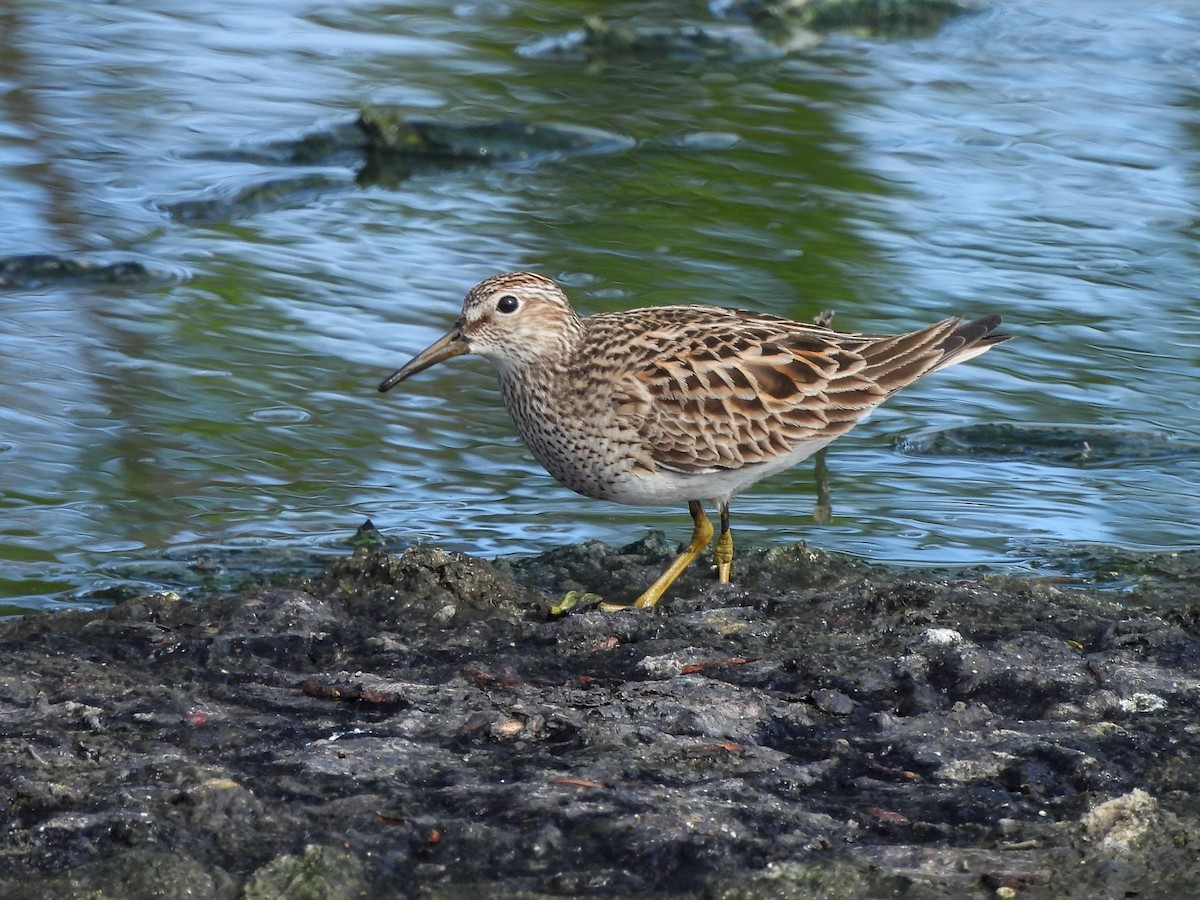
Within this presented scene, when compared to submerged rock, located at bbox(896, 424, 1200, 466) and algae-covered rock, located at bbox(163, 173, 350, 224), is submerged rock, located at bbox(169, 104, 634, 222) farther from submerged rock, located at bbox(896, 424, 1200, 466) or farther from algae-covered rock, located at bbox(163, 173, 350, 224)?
submerged rock, located at bbox(896, 424, 1200, 466)

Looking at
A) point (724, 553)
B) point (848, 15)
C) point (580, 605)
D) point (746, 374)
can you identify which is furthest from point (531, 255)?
point (848, 15)

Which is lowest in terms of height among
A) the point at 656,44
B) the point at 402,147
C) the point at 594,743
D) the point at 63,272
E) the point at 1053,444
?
the point at 1053,444

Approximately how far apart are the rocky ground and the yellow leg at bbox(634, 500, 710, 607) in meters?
0.27

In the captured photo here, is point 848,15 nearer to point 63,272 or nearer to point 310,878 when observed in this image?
point 63,272

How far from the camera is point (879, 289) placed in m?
9.90

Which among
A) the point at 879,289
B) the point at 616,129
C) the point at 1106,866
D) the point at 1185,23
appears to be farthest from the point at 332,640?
the point at 1185,23

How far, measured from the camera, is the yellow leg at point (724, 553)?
6828mm

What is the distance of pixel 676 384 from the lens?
716cm

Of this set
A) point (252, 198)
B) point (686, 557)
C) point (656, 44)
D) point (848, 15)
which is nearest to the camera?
point (686, 557)

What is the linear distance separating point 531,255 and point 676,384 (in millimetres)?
3181

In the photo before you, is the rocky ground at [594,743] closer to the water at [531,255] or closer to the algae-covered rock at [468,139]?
the water at [531,255]

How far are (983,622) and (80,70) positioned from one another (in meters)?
9.19

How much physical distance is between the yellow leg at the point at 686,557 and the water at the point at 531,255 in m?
0.59

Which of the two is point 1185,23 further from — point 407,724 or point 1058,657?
point 407,724
